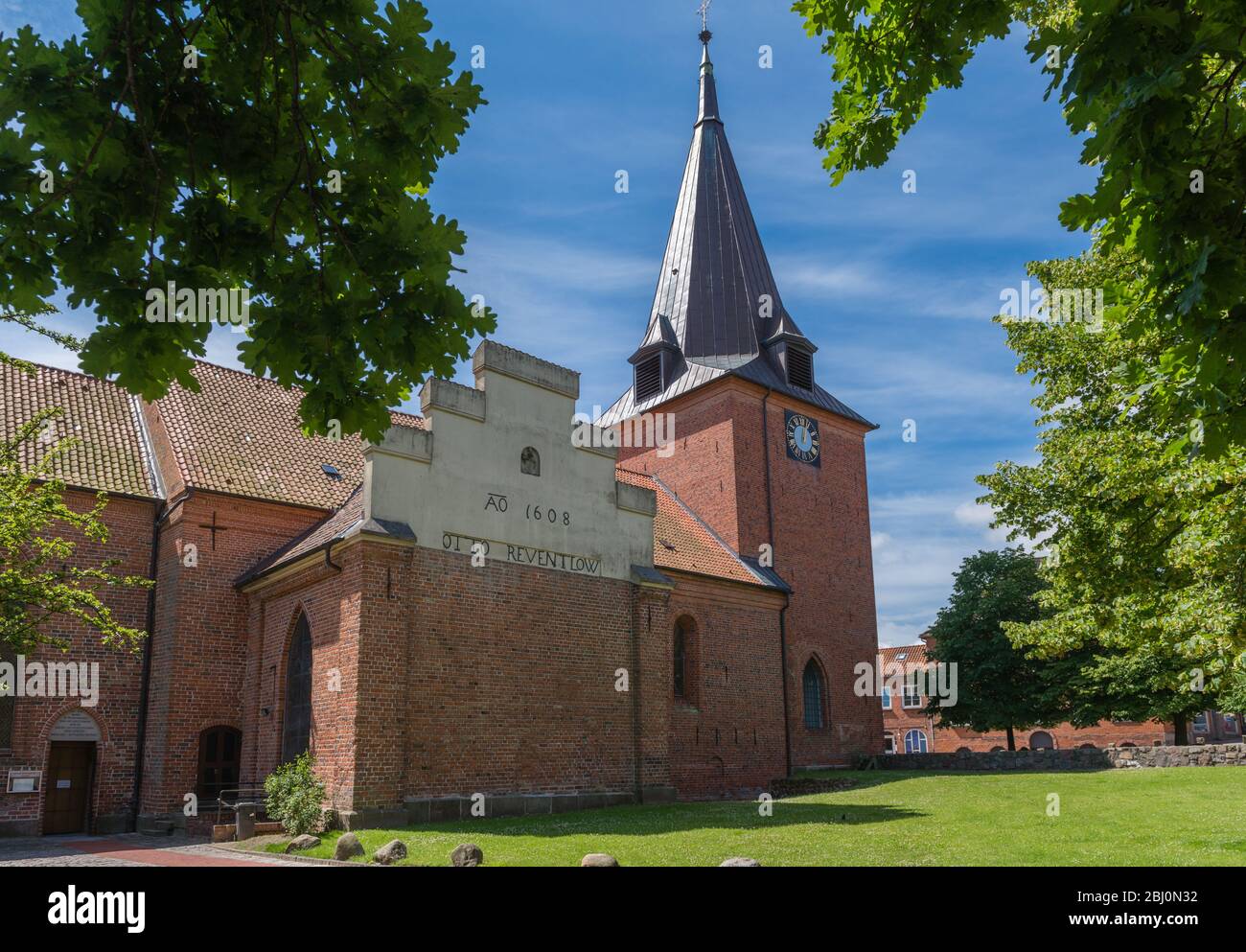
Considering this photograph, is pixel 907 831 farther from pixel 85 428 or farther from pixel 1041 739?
pixel 1041 739

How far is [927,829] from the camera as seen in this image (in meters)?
13.2

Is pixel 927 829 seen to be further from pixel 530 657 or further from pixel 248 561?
pixel 248 561

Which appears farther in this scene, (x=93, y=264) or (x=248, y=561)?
(x=248, y=561)

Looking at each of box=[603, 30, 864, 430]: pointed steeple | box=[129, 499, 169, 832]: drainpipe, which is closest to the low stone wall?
box=[603, 30, 864, 430]: pointed steeple

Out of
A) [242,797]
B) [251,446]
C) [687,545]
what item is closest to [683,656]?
[687,545]

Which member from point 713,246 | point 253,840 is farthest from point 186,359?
point 713,246

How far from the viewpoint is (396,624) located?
1686 centimetres

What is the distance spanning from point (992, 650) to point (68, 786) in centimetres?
3234

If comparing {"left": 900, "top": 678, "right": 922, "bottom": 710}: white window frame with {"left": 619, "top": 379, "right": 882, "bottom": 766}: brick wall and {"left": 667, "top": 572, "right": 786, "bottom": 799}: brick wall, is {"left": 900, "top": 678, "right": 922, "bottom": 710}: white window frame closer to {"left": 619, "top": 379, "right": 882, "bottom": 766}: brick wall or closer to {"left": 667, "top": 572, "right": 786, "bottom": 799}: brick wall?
{"left": 619, "top": 379, "right": 882, "bottom": 766}: brick wall

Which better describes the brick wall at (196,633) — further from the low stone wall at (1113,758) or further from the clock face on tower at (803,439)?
the low stone wall at (1113,758)

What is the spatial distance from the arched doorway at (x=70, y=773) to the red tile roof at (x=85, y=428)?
16.5 feet

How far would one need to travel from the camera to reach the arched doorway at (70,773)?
1877cm

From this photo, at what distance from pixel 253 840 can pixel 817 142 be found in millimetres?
14192

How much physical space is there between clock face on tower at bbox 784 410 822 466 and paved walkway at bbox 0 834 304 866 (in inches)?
834
